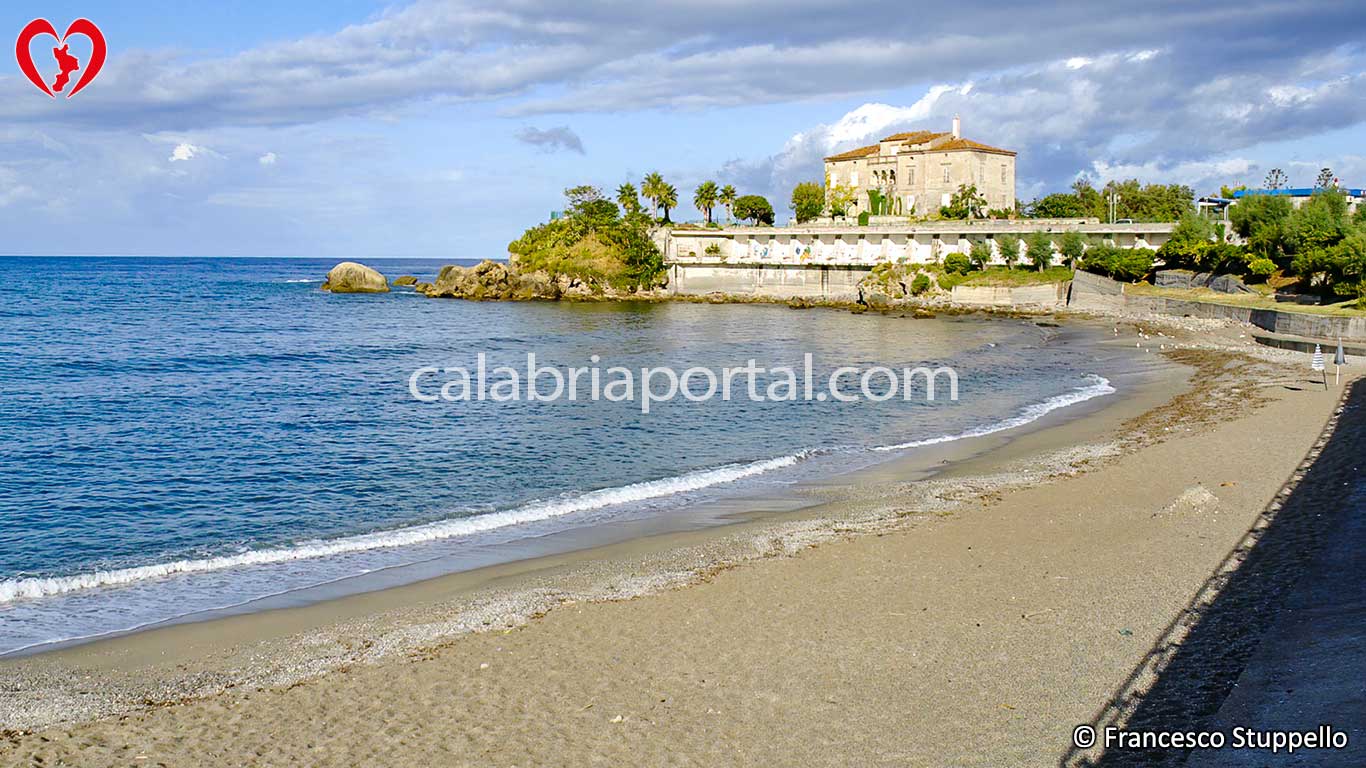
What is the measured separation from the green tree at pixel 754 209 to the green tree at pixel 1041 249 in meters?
50.7

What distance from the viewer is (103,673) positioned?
37.9 feet

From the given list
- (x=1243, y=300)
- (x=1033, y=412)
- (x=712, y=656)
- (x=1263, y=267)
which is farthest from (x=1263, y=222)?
(x=712, y=656)

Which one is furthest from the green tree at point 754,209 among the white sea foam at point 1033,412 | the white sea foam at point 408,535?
the white sea foam at point 408,535

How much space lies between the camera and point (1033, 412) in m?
32.5

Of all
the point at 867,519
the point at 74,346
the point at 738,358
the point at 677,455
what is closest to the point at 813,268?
the point at 738,358

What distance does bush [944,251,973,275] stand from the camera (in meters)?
90.4

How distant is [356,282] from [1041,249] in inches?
3096

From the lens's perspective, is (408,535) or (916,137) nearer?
(408,535)

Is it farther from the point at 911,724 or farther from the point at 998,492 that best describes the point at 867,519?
the point at 911,724

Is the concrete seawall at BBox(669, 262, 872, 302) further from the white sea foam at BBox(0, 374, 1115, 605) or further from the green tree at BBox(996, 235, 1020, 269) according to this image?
the white sea foam at BBox(0, 374, 1115, 605)

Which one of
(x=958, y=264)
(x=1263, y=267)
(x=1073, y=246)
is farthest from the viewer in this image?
(x=958, y=264)

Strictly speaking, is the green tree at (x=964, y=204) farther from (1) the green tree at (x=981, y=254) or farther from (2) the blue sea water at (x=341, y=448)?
(2) the blue sea water at (x=341, y=448)

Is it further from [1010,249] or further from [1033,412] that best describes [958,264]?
[1033,412]

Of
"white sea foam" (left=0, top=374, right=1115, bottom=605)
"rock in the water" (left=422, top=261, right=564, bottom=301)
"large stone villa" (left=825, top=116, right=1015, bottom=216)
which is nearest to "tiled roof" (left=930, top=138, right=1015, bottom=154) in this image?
"large stone villa" (left=825, top=116, right=1015, bottom=216)
